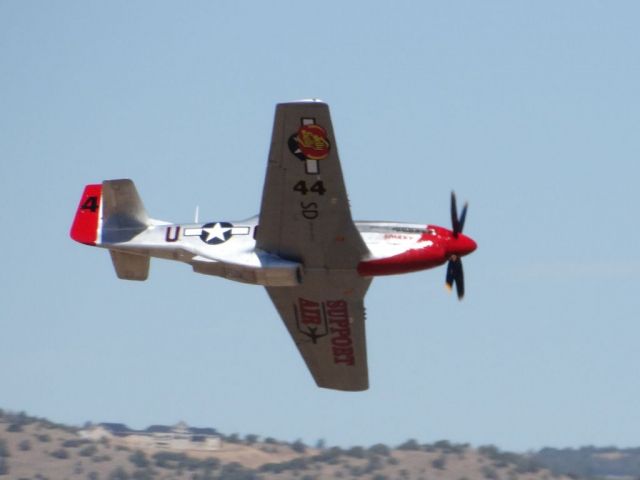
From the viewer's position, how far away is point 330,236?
29.3m

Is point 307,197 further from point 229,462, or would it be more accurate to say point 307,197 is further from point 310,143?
point 229,462

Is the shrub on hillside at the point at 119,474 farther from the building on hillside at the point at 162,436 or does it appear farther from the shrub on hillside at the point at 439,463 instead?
the shrub on hillside at the point at 439,463

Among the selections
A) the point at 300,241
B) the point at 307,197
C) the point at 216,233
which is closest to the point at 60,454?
the point at 216,233

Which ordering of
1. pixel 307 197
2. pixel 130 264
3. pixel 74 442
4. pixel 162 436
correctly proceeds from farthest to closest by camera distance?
1. pixel 162 436
2. pixel 74 442
3. pixel 130 264
4. pixel 307 197

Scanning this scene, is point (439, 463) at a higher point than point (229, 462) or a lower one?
higher

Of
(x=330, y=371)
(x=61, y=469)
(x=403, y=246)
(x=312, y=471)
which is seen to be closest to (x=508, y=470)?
(x=312, y=471)

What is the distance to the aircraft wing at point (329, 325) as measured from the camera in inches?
1238

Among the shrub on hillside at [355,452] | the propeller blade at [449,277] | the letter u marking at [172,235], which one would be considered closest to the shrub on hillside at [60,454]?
the shrub on hillside at [355,452]

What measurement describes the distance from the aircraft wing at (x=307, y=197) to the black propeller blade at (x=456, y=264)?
2049 millimetres

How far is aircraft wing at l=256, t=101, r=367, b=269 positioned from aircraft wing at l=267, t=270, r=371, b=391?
3.48ft

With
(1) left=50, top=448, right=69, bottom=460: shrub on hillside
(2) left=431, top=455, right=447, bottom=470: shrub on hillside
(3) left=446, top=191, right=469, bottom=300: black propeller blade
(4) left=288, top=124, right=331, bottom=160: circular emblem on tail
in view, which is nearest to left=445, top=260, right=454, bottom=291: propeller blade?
(3) left=446, top=191, right=469, bottom=300: black propeller blade

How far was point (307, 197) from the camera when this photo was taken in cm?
2877

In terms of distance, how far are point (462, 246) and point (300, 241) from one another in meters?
3.48

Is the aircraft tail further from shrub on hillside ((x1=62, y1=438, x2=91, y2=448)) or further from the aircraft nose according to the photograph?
shrub on hillside ((x1=62, y1=438, x2=91, y2=448))
